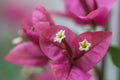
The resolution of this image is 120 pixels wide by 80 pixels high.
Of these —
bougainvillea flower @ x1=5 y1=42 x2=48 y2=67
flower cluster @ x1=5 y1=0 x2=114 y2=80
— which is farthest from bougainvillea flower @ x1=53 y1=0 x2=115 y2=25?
bougainvillea flower @ x1=5 y1=42 x2=48 y2=67

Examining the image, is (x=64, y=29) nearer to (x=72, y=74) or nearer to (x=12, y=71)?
(x=72, y=74)

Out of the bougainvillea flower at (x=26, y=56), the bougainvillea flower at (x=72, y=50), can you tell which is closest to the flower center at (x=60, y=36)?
the bougainvillea flower at (x=72, y=50)

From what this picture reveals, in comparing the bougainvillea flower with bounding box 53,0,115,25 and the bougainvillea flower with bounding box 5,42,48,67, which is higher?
the bougainvillea flower with bounding box 53,0,115,25

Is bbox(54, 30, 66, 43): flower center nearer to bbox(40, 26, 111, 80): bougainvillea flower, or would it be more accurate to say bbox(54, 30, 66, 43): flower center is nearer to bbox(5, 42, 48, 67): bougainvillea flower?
bbox(40, 26, 111, 80): bougainvillea flower

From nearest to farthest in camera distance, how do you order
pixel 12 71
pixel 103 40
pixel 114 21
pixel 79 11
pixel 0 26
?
pixel 103 40
pixel 79 11
pixel 114 21
pixel 12 71
pixel 0 26

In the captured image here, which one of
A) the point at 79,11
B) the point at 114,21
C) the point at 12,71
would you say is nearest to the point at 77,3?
the point at 79,11
